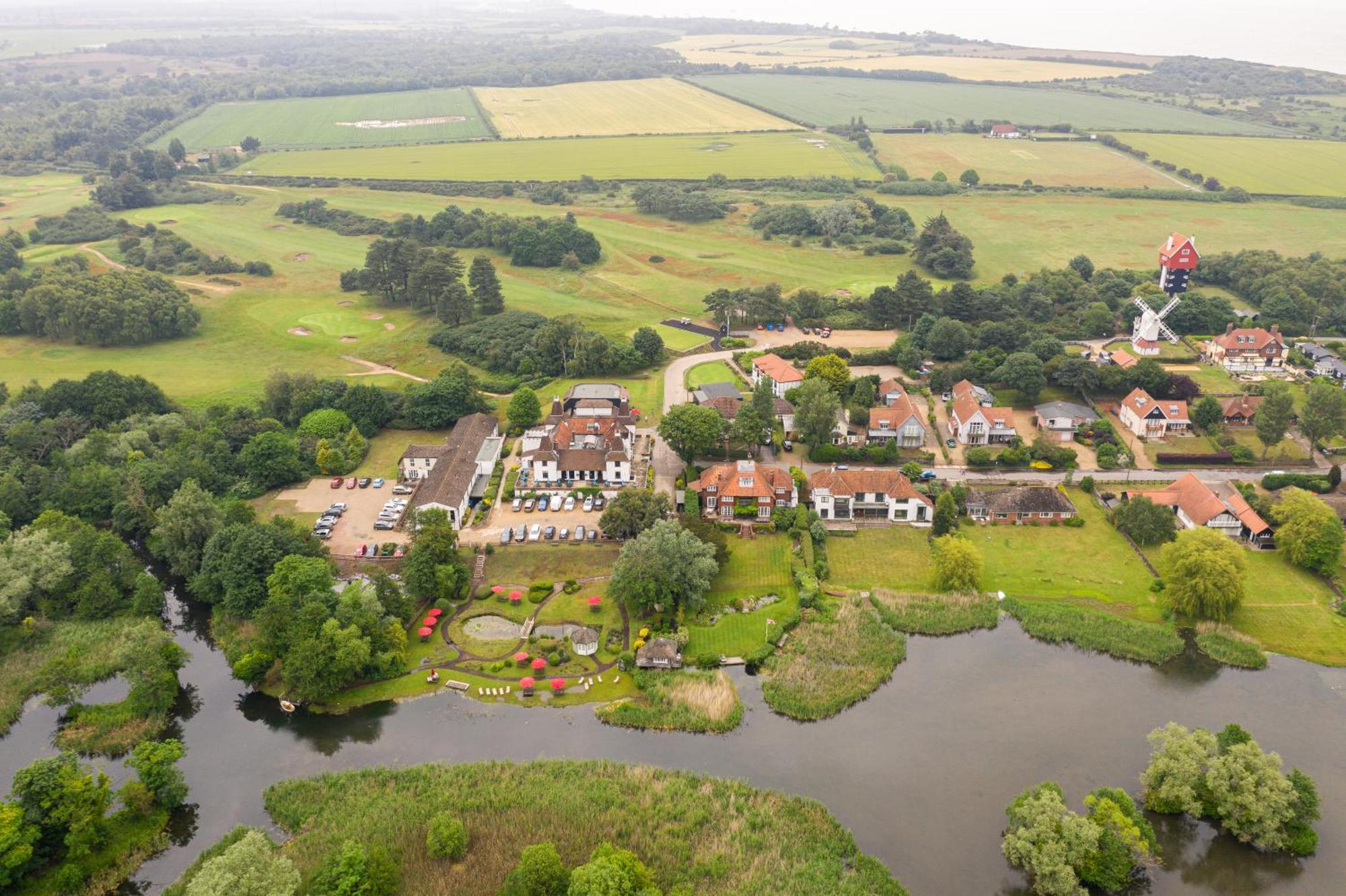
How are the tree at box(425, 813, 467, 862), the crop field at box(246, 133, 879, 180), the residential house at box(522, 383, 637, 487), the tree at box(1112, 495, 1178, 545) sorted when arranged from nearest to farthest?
the tree at box(425, 813, 467, 862), the tree at box(1112, 495, 1178, 545), the residential house at box(522, 383, 637, 487), the crop field at box(246, 133, 879, 180)

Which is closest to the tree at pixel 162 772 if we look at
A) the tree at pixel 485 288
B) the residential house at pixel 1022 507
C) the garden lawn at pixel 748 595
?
the garden lawn at pixel 748 595

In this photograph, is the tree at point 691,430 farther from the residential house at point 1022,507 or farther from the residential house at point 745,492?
the residential house at point 1022,507

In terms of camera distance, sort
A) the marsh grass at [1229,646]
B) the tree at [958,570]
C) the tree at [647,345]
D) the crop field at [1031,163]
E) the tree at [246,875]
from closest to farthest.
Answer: the tree at [246,875]
the marsh grass at [1229,646]
the tree at [958,570]
the tree at [647,345]
the crop field at [1031,163]

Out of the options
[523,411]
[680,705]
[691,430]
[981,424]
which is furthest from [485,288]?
[680,705]

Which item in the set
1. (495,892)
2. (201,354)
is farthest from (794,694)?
(201,354)

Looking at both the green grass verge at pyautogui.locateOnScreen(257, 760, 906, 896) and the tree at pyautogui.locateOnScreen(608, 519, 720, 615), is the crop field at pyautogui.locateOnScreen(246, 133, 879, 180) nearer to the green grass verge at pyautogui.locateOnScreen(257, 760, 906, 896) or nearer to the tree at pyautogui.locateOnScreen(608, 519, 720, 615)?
the tree at pyautogui.locateOnScreen(608, 519, 720, 615)

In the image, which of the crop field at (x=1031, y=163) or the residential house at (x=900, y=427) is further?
the crop field at (x=1031, y=163)

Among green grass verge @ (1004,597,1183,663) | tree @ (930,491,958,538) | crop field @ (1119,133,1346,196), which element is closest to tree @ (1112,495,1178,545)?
green grass verge @ (1004,597,1183,663)
